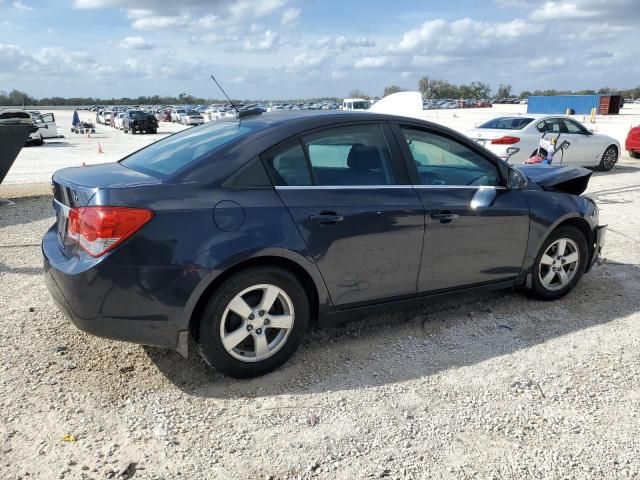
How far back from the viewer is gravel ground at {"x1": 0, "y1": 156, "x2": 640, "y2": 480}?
2.66 meters

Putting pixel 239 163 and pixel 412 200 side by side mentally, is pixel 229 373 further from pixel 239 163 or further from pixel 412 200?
pixel 412 200

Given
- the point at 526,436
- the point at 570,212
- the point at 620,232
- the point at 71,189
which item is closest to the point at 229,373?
the point at 71,189

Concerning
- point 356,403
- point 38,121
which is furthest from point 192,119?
point 356,403

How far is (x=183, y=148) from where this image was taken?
3.68m

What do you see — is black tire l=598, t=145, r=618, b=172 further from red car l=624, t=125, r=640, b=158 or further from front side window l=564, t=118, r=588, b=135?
red car l=624, t=125, r=640, b=158

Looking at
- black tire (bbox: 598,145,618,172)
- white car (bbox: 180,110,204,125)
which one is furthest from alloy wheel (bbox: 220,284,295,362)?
white car (bbox: 180,110,204,125)

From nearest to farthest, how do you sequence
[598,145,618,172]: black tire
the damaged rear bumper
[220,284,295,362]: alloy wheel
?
[220,284,295,362]: alloy wheel
the damaged rear bumper
[598,145,618,172]: black tire

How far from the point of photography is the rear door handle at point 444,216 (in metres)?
3.80

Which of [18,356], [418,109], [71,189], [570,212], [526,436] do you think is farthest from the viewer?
[418,109]

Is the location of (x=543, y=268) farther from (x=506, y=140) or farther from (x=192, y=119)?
(x=192, y=119)

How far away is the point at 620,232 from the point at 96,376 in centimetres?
647

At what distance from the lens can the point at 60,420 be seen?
2.96 metres

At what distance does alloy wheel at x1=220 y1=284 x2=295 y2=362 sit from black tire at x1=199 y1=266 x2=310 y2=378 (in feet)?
0.04

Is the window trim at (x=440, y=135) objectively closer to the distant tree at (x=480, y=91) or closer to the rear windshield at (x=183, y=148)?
the rear windshield at (x=183, y=148)
